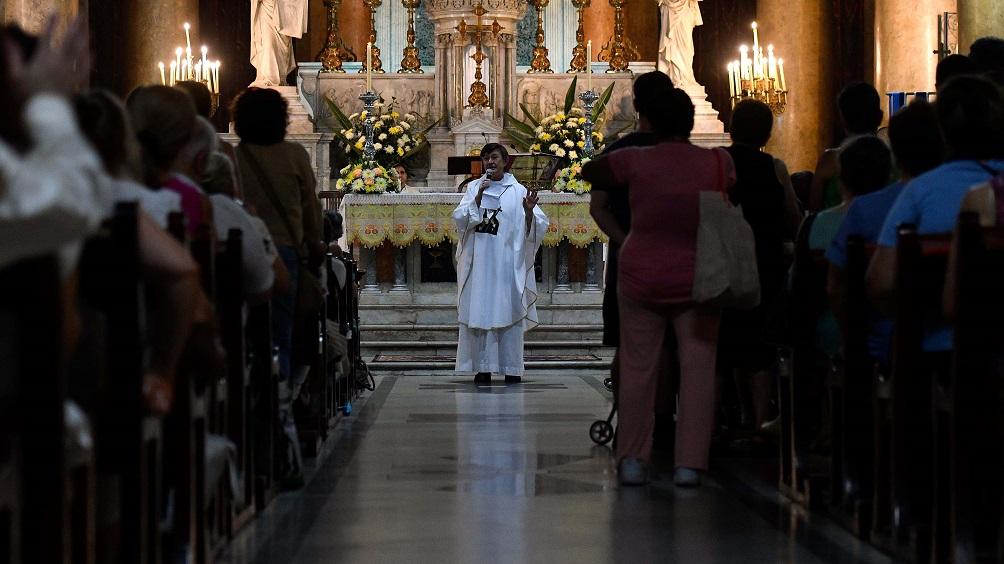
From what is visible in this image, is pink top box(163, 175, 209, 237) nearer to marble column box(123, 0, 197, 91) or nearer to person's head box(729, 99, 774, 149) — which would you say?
person's head box(729, 99, 774, 149)

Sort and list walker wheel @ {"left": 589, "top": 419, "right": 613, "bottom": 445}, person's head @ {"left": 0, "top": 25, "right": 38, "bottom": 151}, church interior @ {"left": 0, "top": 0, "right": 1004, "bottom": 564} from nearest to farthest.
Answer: person's head @ {"left": 0, "top": 25, "right": 38, "bottom": 151} → church interior @ {"left": 0, "top": 0, "right": 1004, "bottom": 564} → walker wheel @ {"left": 589, "top": 419, "right": 613, "bottom": 445}

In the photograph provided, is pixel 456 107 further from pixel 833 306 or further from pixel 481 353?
pixel 833 306

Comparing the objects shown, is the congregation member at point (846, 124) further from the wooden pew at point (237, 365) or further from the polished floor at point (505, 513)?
the wooden pew at point (237, 365)

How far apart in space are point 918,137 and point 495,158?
21.8ft

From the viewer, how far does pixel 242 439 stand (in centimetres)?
548

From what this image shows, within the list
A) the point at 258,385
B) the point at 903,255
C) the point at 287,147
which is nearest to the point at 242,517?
the point at 258,385

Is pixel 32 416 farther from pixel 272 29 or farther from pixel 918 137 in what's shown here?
pixel 272 29

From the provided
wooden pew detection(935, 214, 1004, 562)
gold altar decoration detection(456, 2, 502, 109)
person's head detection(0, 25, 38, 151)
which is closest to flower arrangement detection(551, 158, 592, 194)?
gold altar decoration detection(456, 2, 502, 109)

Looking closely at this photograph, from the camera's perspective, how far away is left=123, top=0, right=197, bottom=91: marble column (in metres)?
18.3

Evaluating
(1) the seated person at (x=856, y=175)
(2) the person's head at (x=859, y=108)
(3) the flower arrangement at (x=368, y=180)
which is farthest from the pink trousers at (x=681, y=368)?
(3) the flower arrangement at (x=368, y=180)

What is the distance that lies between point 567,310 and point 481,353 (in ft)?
8.38

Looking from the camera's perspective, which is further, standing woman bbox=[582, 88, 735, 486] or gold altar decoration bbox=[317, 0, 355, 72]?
gold altar decoration bbox=[317, 0, 355, 72]

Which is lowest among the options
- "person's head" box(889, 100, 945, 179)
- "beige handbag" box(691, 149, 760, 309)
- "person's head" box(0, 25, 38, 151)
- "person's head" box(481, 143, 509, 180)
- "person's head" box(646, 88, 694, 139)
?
"beige handbag" box(691, 149, 760, 309)

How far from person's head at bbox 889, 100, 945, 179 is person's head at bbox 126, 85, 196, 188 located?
2.14 metres
